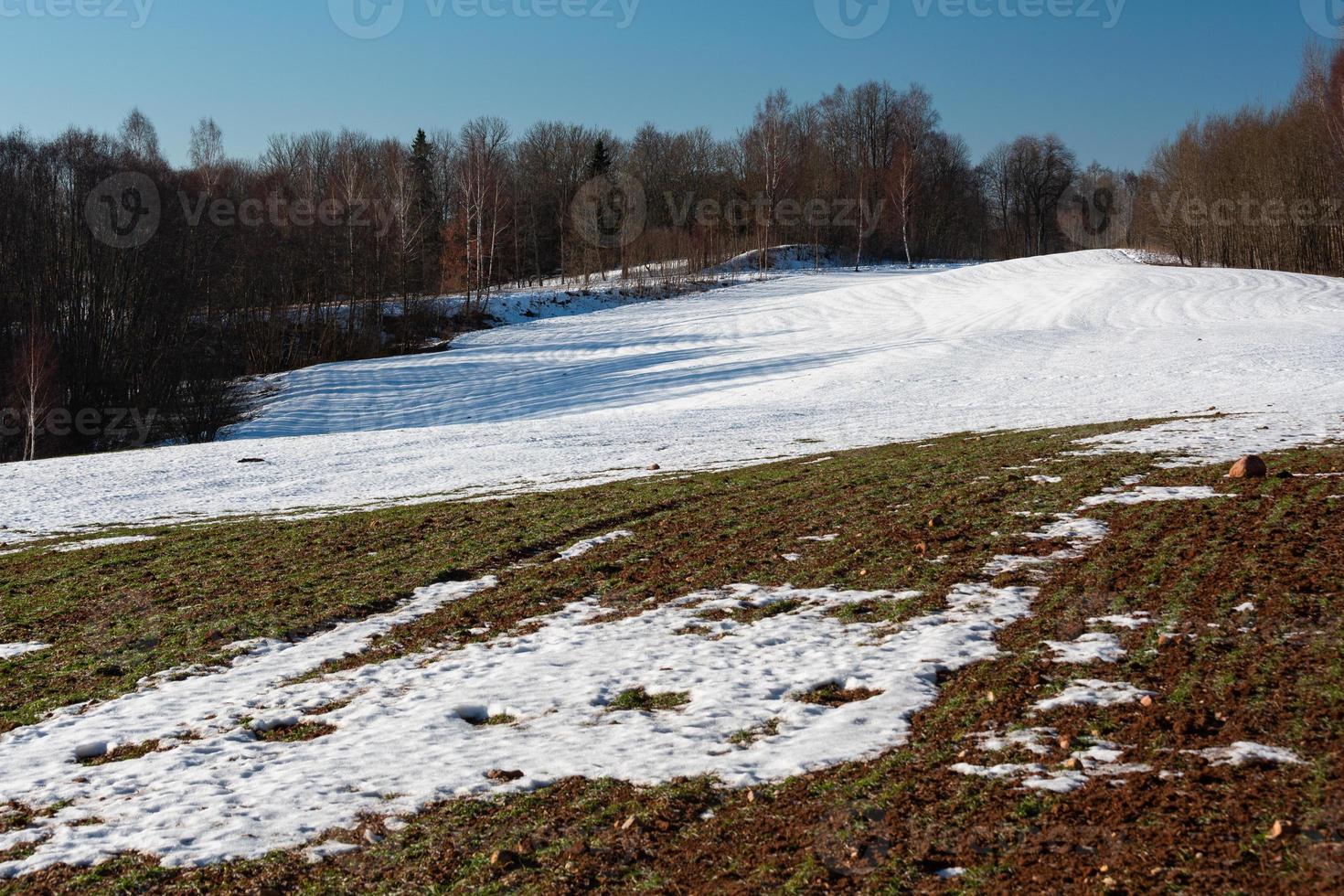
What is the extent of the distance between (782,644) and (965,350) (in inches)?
1200

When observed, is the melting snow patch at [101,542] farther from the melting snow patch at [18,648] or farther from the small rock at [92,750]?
the small rock at [92,750]

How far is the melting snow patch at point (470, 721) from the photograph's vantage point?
18.7 feet

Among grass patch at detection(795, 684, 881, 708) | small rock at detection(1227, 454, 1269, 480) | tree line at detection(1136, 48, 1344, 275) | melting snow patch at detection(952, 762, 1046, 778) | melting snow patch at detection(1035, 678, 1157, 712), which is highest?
tree line at detection(1136, 48, 1344, 275)

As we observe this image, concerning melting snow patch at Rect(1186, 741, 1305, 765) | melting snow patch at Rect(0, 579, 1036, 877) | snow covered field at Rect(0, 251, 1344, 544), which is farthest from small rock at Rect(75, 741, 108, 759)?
snow covered field at Rect(0, 251, 1344, 544)

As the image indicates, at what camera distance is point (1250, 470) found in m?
11.9

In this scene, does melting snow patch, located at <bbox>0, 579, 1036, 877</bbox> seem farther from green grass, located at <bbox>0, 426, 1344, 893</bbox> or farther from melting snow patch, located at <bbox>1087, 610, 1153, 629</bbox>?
melting snow patch, located at <bbox>1087, 610, 1153, 629</bbox>

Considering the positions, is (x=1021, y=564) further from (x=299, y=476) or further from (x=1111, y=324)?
(x=1111, y=324)

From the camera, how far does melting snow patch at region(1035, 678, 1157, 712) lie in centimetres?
612

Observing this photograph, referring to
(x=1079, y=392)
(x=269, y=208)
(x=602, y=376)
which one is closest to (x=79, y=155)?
(x=269, y=208)

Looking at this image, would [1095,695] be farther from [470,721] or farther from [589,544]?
[589,544]

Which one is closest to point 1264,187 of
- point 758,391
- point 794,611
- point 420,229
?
point 758,391

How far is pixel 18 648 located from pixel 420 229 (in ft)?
183

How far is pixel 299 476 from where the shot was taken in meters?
21.8

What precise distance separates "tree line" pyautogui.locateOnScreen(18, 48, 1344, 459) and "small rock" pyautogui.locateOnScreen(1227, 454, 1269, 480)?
3611 cm
